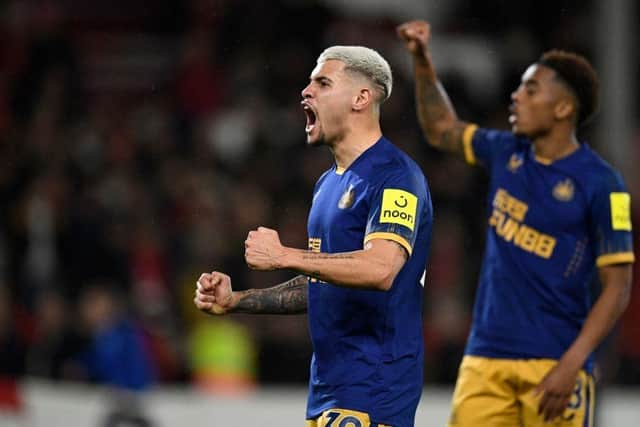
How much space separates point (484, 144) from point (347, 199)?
1.58 m

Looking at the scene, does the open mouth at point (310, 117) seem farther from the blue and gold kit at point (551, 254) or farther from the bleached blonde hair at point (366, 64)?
the blue and gold kit at point (551, 254)

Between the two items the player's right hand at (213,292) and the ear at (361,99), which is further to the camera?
the ear at (361,99)

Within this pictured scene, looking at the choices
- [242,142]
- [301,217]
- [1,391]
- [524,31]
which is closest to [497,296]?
[1,391]

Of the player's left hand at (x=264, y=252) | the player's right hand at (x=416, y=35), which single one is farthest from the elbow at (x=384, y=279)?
the player's right hand at (x=416, y=35)

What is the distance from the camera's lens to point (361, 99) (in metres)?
4.68

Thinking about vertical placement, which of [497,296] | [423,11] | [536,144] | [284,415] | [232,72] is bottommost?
[284,415]

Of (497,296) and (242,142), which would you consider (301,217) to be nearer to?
(242,142)

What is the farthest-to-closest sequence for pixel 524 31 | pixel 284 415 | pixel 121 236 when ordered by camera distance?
pixel 524 31
pixel 121 236
pixel 284 415

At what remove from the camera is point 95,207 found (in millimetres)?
11094

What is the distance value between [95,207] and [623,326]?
15.3ft

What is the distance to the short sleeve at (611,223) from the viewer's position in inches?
215

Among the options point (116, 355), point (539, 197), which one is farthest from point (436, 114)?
point (116, 355)

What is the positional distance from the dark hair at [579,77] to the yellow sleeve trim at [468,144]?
1.73ft

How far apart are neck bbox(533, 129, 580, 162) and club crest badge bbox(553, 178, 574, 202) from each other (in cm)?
14
